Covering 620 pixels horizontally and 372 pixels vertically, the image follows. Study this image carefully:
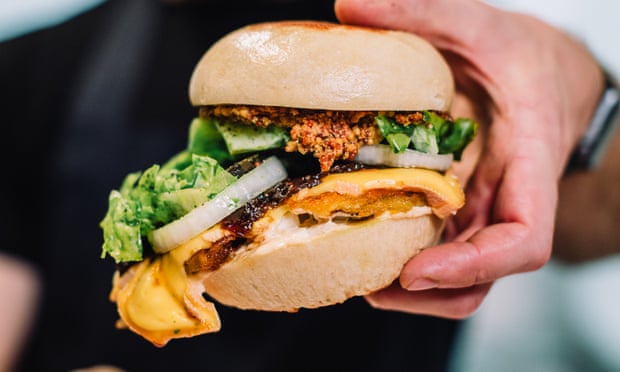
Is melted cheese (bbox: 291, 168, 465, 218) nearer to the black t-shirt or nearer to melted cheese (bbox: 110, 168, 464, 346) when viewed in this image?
melted cheese (bbox: 110, 168, 464, 346)

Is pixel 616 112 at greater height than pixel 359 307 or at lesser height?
greater

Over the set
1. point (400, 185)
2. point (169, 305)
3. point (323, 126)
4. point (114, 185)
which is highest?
point (323, 126)

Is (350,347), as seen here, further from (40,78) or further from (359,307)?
(40,78)

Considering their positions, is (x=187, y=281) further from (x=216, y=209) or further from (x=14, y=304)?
(x=14, y=304)

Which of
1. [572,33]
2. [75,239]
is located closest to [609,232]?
[572,33]

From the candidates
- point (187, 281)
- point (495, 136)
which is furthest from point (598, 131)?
point (187, 281)

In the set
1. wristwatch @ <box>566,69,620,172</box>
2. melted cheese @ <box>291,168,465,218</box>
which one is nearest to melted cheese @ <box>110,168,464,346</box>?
melted cheese @ <box>291,168,465,218</box>

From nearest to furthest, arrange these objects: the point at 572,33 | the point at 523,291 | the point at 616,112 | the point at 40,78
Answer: the point at 616,112 < the point at 572,33 < the point at 40,78 < the point at 523,291
